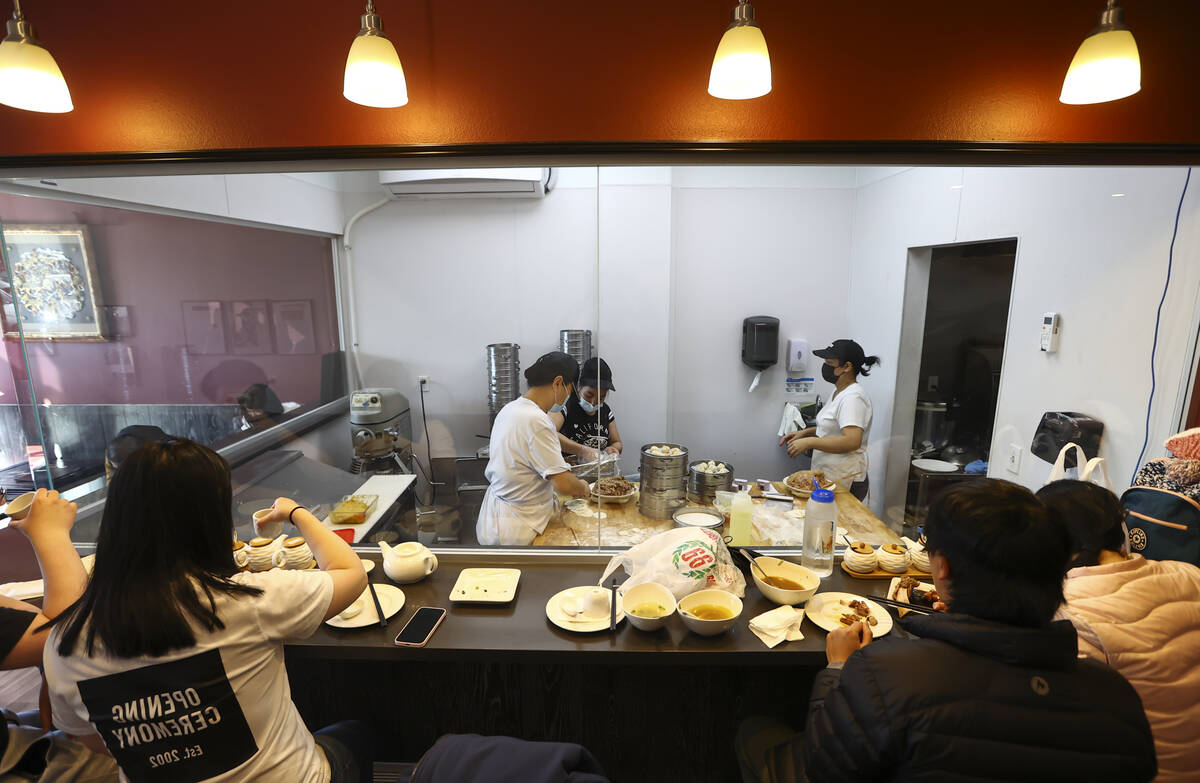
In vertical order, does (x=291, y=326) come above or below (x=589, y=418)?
above

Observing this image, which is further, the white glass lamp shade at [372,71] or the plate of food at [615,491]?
the plate of food at [615,491]

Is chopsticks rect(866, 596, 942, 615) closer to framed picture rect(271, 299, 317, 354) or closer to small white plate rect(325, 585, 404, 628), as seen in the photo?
small white plate rect(325, 585, 404, 628)

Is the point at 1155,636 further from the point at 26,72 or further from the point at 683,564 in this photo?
the point at 26,72

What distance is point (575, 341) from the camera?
→ 101 inches

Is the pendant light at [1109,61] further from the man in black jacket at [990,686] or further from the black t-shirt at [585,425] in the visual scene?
the black t-shirt at [585,425]

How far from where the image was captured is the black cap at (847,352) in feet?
8.04

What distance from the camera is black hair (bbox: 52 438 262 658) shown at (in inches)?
38.0

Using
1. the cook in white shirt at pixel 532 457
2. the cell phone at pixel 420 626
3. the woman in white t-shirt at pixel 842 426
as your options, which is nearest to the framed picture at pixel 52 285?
the cook in white shirt at pixel 532 457

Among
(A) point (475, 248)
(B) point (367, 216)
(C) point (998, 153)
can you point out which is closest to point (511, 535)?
(A) point (475, 248)

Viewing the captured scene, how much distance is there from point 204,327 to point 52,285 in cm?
56

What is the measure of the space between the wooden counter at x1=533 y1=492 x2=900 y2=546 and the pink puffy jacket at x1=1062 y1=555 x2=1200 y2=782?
31.6 inches

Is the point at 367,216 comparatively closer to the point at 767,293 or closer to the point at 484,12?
the point at 484,12

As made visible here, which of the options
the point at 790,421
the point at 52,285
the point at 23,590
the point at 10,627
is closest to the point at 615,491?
the point at 790,421

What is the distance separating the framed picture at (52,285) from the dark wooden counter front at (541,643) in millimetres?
1928
